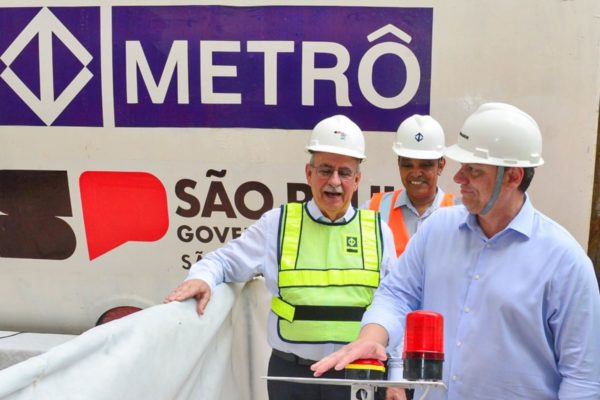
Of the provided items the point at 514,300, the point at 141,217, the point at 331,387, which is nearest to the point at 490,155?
the point at 514,300

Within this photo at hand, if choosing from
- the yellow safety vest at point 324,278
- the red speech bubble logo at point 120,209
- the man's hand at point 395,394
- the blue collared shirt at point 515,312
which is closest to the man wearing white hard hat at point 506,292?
the blue collared shirt at point 515,312

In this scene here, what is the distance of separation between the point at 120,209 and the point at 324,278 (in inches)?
63.8

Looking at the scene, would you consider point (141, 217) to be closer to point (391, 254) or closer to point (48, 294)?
point (48, 294)

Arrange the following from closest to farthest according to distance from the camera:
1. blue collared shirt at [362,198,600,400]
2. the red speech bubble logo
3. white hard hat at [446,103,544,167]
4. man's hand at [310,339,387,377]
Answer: man's hand at [310,339,387,377] < blue collared shirt at [362,198,600,400] < white hard hat at [446,103,544,167] < the red speech bubble logo

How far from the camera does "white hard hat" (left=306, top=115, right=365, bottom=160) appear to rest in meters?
2.77

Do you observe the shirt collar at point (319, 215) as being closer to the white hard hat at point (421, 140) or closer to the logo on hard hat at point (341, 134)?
the logo on hard hat at point (341, 134)

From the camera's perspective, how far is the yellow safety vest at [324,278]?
2.64 metres

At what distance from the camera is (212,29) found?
3.67 metres

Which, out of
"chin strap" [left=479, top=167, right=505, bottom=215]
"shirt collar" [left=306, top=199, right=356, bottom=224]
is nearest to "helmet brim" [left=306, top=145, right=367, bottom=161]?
"shirt collar" [left=306, top=199, right=356, bottom=224]

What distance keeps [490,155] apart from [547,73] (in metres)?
1.79

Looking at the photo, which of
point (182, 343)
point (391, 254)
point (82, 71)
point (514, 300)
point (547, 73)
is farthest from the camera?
point (82, 71)

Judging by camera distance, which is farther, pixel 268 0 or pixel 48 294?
pixel 48 294

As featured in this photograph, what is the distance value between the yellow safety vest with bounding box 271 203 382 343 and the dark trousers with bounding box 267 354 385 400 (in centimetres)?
12

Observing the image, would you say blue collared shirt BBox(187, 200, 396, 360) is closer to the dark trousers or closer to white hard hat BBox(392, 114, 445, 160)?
the dark trousers
